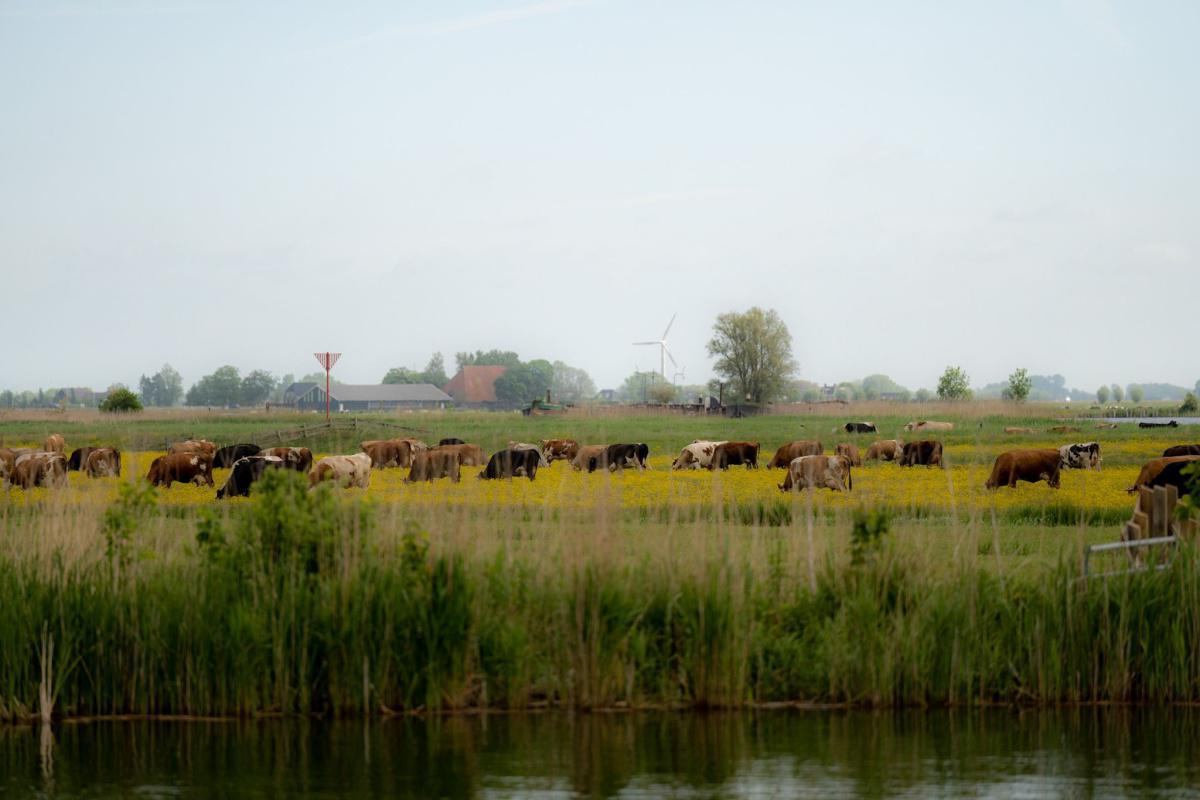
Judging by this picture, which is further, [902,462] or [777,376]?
[777,376]

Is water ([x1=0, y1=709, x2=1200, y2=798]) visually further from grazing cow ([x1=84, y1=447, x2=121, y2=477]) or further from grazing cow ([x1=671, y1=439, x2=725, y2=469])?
grazing cow ([x1=671, y1=439, x2=725, y2=469])

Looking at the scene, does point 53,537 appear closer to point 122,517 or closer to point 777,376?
point 122,517

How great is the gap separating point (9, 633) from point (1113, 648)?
11.6m

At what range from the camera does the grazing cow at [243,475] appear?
3572cm

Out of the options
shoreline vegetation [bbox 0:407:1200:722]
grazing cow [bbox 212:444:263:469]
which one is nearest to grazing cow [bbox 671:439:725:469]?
grazing cow [bbox 212:444:263:469]

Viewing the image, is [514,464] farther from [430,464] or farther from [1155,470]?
[1155,470]

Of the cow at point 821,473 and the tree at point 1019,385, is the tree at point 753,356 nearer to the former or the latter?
the tree at point 1019,385

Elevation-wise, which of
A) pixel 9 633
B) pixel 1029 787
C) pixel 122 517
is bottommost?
pixel 1029 787

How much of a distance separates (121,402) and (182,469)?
69399 mm

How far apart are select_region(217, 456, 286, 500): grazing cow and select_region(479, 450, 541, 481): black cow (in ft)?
20.4

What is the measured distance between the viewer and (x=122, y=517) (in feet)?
47.7

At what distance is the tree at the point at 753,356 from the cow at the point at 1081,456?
108 metres

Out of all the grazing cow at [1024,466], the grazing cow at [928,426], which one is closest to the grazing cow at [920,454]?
the grazing cow at [1024,466]

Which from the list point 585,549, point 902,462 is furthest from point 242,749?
point 902,462
